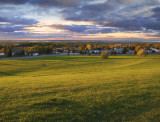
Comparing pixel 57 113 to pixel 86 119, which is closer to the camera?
pixel 86 119

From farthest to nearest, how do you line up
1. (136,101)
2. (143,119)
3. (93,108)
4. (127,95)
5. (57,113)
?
(127,95), (136,101), (93,108), (57,113), (143,119)

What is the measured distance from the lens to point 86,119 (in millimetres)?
6262

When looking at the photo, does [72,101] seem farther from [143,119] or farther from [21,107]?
[143,119]

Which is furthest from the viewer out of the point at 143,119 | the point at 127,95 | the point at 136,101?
the point at 127,95

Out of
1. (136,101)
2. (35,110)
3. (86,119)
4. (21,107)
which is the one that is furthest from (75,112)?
(136,101)

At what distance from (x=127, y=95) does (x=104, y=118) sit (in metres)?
3.36

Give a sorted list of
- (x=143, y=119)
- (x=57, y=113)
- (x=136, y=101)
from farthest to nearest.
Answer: (x=136, y=101), (x=57, y=113), (x=143, y=119)

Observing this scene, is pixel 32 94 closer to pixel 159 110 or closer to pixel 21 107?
pixel 21 107

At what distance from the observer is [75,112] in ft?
22.4

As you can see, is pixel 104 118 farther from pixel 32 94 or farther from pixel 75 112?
pixel 32 94

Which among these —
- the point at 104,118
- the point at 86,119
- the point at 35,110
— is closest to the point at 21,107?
the point at 35,110

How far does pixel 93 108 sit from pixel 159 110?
3.28 metres

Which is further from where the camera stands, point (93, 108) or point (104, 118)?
point (93, 108)

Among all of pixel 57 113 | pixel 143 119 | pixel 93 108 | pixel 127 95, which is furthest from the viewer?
pixel 127 95
